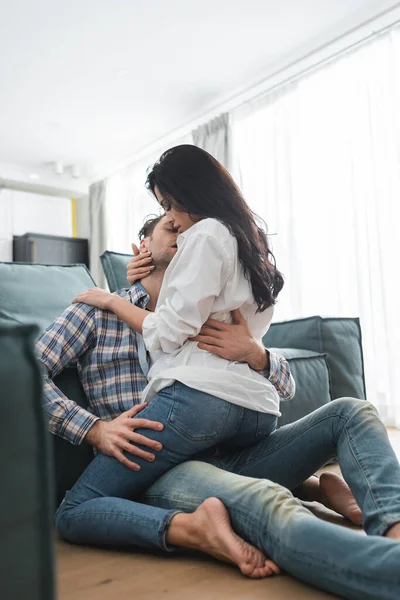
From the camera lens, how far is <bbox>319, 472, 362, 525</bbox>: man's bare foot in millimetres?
1213

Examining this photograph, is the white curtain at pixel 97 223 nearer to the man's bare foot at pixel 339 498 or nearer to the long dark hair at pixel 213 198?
the long dark hair at pixel 213 198

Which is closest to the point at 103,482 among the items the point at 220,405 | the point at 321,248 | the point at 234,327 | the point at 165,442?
the point at 165,442

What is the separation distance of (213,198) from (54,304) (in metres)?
0.60

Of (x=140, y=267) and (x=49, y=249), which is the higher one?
(x=49, y=249)

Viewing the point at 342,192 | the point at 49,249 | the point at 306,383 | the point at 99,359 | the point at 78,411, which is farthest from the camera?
the point at 49,249

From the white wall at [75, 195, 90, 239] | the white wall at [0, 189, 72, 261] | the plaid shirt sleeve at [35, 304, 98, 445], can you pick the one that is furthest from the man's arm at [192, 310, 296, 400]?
the white wall at [75, 195, 90, 239]

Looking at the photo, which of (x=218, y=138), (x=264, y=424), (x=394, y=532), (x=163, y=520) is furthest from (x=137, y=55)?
(x=394, y=532)

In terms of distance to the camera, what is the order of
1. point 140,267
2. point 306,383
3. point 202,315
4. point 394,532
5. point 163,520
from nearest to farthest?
point 394,532, point 163,520, point 202,315, point 140,267, point 306,383

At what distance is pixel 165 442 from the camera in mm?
1085

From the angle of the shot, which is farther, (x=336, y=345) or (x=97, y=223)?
(x=97, y=223)

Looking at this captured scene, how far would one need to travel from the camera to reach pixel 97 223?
6023 mm

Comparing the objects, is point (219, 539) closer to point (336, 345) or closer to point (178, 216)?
point (178, 216)

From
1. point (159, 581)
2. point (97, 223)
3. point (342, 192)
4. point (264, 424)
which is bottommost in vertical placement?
point (159, 581)

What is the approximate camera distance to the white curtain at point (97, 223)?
5.95 meters
